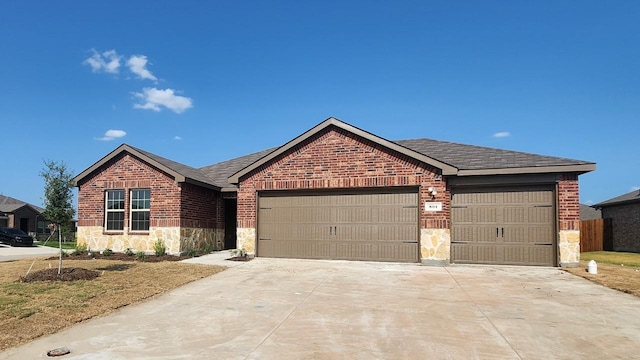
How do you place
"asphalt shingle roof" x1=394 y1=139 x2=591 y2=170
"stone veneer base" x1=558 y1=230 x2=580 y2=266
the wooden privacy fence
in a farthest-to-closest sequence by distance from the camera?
1. the wooden privacy fence
2. "asphalt shingle roof" x1=394 y1=139 x2=591 y2=170
3. "stone veneer base" x1=558 y1=230 x2=580 y2=266

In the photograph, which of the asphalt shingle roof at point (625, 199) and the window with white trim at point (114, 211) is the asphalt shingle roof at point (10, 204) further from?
the asphalt shingle roof at point (625, 199)

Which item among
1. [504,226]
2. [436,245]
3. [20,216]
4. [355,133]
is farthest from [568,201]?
[20,216]

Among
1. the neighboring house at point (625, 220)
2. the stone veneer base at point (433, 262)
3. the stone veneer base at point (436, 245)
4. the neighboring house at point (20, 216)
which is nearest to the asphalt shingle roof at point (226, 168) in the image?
the stone veneer base at point (436, 245)

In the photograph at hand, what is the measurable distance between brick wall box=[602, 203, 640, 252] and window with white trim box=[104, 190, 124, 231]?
26.3 metres

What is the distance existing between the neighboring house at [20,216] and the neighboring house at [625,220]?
47.2m

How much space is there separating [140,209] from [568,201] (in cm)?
1564

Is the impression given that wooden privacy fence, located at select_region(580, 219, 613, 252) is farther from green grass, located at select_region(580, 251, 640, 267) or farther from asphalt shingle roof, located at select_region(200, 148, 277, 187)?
asphalt shingle roof, located at select_region(200, 148, 277, 187)

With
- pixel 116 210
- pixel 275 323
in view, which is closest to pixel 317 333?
pixel 275 323

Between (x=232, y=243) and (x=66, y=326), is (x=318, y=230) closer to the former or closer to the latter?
(x=232, y=243)

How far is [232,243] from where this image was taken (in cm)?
1991

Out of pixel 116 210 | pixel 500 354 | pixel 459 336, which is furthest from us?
pixel 116 210

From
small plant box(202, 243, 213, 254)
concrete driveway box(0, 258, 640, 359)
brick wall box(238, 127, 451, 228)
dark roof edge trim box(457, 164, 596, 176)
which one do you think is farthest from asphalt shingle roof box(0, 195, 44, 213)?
dark roof edge trim box(457, 164, 596, 176)

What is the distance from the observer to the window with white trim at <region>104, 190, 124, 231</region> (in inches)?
662

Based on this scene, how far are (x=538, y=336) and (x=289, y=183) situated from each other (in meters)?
10.3
